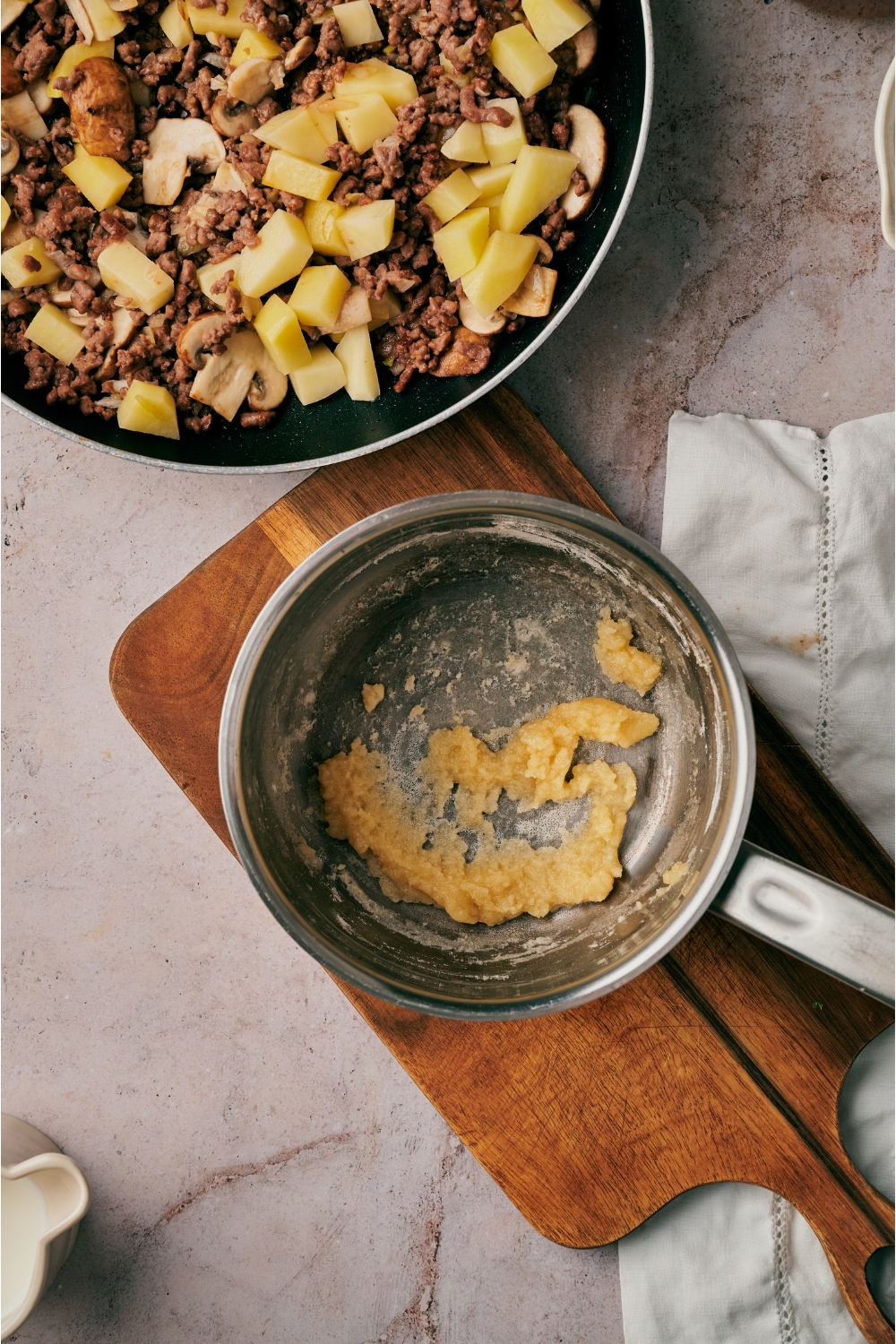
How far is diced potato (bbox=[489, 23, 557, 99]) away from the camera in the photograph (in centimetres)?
118

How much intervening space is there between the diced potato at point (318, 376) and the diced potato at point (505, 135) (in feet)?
1.14

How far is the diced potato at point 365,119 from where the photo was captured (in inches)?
47.2

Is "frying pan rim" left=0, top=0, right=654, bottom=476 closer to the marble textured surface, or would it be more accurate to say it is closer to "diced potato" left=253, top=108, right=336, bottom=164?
the marble textured surface

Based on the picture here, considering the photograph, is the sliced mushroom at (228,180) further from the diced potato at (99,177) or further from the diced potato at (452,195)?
the diced potato at (452,195)

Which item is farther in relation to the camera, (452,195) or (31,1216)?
(31,1216)

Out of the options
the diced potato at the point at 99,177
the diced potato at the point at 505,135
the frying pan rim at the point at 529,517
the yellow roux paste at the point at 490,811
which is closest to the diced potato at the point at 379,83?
the diced potato at the point at 505,135

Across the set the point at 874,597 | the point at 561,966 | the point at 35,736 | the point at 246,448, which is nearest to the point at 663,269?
the point at 874,597

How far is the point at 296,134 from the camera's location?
47.6 inches

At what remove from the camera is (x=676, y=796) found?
1244 mm

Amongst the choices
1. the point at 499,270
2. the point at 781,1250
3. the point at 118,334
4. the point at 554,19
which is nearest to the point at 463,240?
the point at 499,270

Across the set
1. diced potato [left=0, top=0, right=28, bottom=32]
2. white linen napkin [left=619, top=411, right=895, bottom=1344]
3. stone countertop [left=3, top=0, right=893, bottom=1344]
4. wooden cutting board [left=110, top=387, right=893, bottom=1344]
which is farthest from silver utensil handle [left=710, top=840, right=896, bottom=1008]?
diced potato [left=0, top=0, right=28, bottom=32]

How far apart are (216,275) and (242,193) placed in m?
0.12

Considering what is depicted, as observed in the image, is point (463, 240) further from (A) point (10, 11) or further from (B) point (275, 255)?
(A) point (10, 11)

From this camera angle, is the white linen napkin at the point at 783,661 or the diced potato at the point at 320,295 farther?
the white linen napkin at the point at 783,661
